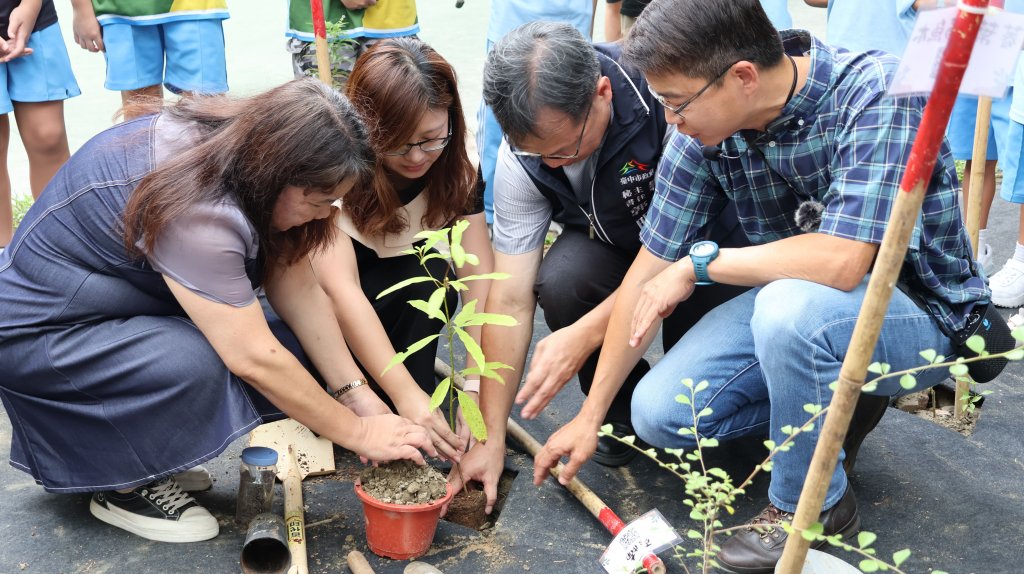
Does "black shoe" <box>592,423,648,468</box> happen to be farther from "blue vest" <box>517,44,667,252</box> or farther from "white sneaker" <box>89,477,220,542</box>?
"white sneaker" <box>89,477,220,542</box>

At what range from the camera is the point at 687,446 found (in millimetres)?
2395

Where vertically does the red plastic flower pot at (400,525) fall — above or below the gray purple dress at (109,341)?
below

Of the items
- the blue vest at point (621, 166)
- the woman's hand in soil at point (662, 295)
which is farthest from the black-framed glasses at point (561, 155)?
the woman's hand in soil at point (662, 295)

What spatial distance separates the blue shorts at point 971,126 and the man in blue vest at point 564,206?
5.23 ft

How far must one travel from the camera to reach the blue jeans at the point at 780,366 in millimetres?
2035

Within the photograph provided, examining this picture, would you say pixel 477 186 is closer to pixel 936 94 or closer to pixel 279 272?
pixel 279 272

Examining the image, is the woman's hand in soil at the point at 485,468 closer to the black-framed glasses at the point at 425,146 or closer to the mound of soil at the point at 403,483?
the mound of soil at the point at 403,483

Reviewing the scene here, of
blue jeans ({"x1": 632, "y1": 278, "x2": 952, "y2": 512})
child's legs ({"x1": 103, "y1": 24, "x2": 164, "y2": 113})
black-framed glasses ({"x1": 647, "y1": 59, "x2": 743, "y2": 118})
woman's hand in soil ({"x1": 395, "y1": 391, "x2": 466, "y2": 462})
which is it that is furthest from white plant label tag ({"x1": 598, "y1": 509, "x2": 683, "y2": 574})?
child's legs ({"x1": 103, "y1": 24, "x2": 164, "y2": 113})

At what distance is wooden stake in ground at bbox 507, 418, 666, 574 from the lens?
2.10 m

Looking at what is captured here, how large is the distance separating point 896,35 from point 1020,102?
524mm

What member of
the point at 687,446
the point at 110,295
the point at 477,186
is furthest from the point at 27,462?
the point at 687,446

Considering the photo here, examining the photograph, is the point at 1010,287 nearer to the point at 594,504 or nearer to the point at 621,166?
the point at 621,166

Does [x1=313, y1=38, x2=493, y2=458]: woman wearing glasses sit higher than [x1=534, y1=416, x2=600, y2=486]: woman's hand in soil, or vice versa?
[x1=313, y1=38, x2=493, y2=458]: woman wearing glasses

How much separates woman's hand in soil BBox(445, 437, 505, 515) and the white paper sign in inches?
62.4
